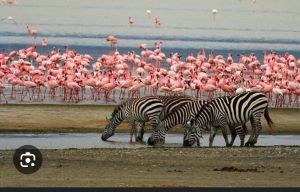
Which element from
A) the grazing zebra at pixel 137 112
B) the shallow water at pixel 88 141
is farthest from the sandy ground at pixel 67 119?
the grazing zebra at pixel 137 112

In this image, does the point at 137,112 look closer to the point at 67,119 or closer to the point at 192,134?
the point at 192,134

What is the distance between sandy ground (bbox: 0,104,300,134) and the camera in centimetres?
2520

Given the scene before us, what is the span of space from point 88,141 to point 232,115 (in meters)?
2.99

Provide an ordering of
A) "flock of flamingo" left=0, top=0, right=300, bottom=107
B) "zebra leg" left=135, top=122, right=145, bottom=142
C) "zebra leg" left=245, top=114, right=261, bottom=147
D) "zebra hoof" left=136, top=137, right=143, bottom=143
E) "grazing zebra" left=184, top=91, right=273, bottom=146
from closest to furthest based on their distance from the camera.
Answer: "zebra leg" left=245, top=114, right=261, bottom=147 → "grazing zebra" left=184, top=91, right=273, bottom=146 → "zebra hoof" left=136, top=137, right=143, bottom=143 → "zebra leg" left=135, top=122, right=145, bottom=142 → "flock of flamingo" left=0, top=0, right=300, bottom=107

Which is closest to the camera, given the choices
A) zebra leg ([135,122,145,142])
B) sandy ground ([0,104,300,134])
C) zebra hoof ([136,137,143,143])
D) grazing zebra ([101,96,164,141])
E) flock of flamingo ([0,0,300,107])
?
zebra hoof ([136,137,143,143])

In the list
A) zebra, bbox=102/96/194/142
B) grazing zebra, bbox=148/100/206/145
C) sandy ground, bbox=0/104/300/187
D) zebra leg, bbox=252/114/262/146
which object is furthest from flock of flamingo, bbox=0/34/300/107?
sandy ground, bbox=0/104/300/187

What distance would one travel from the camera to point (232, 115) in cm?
2250

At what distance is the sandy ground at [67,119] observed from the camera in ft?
82.7

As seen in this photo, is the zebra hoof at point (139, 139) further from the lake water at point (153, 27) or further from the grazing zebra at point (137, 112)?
the lake water at point (153, 27)

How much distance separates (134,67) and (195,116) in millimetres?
21736

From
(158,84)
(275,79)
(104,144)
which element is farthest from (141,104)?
(275,79)

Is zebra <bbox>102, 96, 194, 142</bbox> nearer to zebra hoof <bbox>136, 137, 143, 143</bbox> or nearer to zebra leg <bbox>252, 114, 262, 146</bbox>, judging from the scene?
zebra hoof <bbox>136, 137, 143, 143</bbox>

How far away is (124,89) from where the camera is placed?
3275 cm

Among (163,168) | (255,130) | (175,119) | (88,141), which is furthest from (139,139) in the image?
(163,168)
